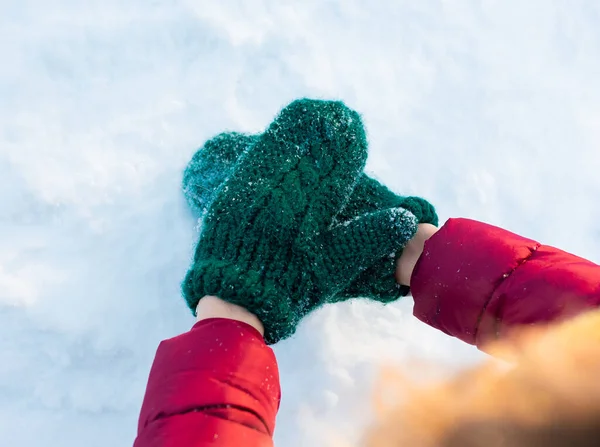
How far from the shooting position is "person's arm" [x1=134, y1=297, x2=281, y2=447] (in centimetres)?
59

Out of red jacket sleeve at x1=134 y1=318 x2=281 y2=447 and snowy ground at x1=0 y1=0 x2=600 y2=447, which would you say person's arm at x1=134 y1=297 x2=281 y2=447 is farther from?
snowy ground at x1=0 y1=0 x2=600 y2=447

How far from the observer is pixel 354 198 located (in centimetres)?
96

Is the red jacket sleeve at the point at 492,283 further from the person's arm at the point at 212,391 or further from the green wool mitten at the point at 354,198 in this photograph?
the person's arm at the point at 212,391

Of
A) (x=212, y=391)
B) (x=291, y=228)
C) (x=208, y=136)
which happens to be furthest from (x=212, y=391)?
(x=208, y=136)

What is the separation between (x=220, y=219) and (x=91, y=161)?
0.40 m

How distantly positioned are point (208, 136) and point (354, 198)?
386 millimetres

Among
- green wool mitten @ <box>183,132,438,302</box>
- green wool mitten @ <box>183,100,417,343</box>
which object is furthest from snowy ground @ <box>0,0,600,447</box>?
green wool mitten @ <box>183,100,417,343</box>

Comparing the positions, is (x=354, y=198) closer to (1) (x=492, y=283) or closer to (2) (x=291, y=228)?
(2) (x=291, y=228)

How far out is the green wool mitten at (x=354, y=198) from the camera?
0.89 m

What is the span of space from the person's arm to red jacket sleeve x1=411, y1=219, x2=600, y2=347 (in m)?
0.29

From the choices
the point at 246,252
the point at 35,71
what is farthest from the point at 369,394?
the point at 35,71

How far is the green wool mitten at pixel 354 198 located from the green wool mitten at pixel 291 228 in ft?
0.09

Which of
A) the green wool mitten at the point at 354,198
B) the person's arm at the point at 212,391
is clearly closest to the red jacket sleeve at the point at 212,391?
the person's arm at the point at 212,391

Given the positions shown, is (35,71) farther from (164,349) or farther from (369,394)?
(369,394)
